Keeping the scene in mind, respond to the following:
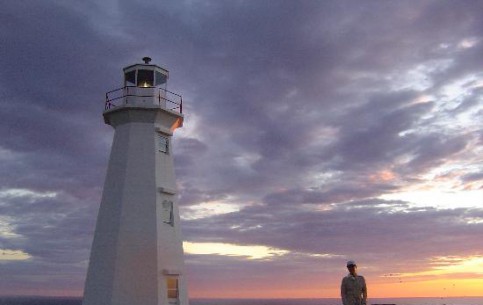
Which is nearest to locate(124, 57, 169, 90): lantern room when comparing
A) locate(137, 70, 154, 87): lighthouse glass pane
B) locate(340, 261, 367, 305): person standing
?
locate(137, 70, 154, 87): lighthouse glass pane

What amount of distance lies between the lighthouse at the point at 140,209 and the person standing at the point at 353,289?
13432 mm

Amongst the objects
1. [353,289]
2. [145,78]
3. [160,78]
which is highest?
[160,78]

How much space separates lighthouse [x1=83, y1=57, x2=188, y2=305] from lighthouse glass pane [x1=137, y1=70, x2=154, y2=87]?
0.17 feet

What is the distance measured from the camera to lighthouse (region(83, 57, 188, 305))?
76.9 ft

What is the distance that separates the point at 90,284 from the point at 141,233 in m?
3.37

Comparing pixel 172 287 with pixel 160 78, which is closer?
pixel 172 287

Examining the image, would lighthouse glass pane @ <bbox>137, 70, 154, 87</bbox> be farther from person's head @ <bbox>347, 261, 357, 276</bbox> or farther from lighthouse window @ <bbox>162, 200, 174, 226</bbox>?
person's head @ <bbox>347, 261, 357, 276</bbox>

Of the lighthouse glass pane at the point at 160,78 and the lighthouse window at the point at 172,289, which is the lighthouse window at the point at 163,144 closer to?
the lighthouse glass pane at the point at 160,78

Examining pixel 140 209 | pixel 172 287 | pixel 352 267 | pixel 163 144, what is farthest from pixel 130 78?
pixel 352 267

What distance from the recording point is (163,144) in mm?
26672

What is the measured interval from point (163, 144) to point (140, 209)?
3946mm

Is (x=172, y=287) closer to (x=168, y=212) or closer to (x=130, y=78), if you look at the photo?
(x=168, y=212)

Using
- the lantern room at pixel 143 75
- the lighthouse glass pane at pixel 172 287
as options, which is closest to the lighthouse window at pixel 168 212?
the lighthouse glass pane at pixel 172 287

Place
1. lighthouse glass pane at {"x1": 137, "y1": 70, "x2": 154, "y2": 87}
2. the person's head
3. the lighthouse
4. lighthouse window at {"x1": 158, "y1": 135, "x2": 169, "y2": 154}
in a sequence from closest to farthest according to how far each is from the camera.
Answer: the person's head → the lighthouse → lighthouse window at {"x1": 158, "y1": 135, "x2": 169, "y2": 154} → lighthouse glass pane at {"x1": 137, "y1": 70, "x2": 154, "y2": 87}
